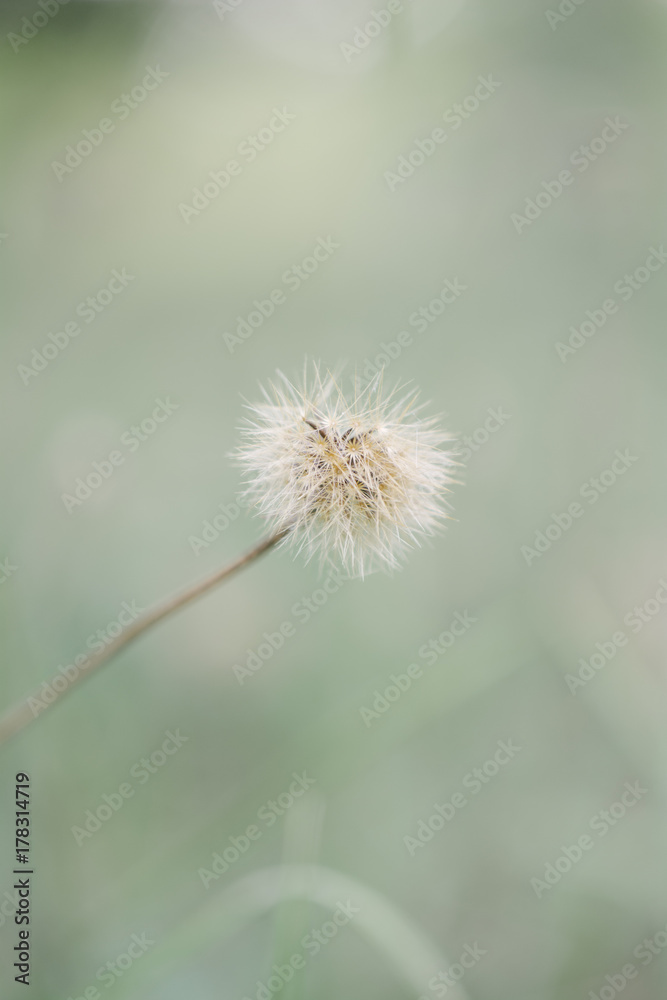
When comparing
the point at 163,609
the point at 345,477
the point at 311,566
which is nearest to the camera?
the point at 163,609

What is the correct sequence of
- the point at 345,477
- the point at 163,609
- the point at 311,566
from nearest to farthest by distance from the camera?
the point at 163,609
the point at 345,477
the point at 311,566

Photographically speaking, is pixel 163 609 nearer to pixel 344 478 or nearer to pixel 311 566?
pixel 344 478

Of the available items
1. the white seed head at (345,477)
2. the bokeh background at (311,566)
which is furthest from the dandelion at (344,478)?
the bokeh background at (311,566)

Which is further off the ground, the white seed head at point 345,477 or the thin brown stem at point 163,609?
the white seed head at point 345,477

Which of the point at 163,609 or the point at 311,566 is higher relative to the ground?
the point at 311,566

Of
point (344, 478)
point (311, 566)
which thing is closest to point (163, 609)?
point (344, 478)

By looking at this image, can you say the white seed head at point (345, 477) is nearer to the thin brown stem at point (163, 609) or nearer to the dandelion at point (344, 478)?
the dandelion at point (344, 478)

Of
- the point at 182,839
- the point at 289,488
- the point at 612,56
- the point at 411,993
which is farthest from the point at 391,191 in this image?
the point at 411,993

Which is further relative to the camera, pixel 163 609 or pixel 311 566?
pixel 311 566

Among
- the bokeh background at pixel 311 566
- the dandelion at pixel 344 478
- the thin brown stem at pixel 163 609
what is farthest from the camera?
the bokeh background at pixel 311 566
